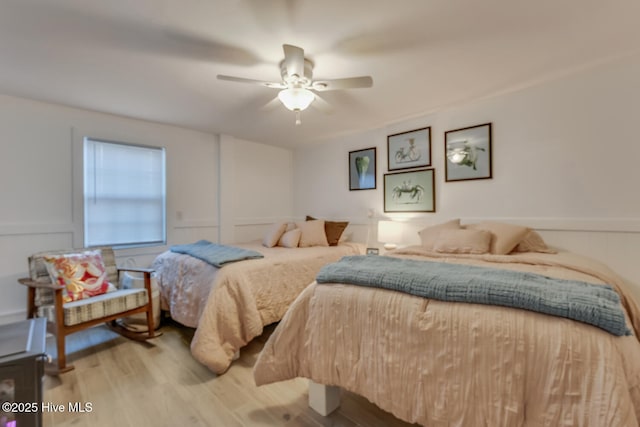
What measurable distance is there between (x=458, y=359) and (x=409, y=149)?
9.17 feet

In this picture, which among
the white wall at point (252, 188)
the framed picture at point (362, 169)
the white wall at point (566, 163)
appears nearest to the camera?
the white wall at point (566, 163)

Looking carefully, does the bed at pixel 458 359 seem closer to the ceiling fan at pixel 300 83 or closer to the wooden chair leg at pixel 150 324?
the ceiling fan at pixel 300 83

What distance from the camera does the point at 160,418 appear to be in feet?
5.25

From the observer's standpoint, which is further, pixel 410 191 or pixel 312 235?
pixel 312 235

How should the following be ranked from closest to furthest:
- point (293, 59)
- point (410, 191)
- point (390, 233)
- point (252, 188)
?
point (293, 59), point (390, 233), point (410, 191), point (252, 188)

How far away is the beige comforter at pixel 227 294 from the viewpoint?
2082mm

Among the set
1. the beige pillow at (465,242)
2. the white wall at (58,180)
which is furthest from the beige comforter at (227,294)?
the beige pillow at (465,242)

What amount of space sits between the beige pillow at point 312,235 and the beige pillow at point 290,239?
0.17 feet

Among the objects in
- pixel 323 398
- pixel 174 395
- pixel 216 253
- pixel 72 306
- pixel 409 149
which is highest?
pixel 409 149

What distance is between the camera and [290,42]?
6.07 ft

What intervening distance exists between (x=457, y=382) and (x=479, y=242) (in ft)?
5.12

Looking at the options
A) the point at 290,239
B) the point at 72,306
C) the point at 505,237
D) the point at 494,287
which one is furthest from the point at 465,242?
the point at 72,306

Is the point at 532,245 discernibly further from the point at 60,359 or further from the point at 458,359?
the point at 60,359

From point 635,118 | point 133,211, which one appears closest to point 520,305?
point 635,118
